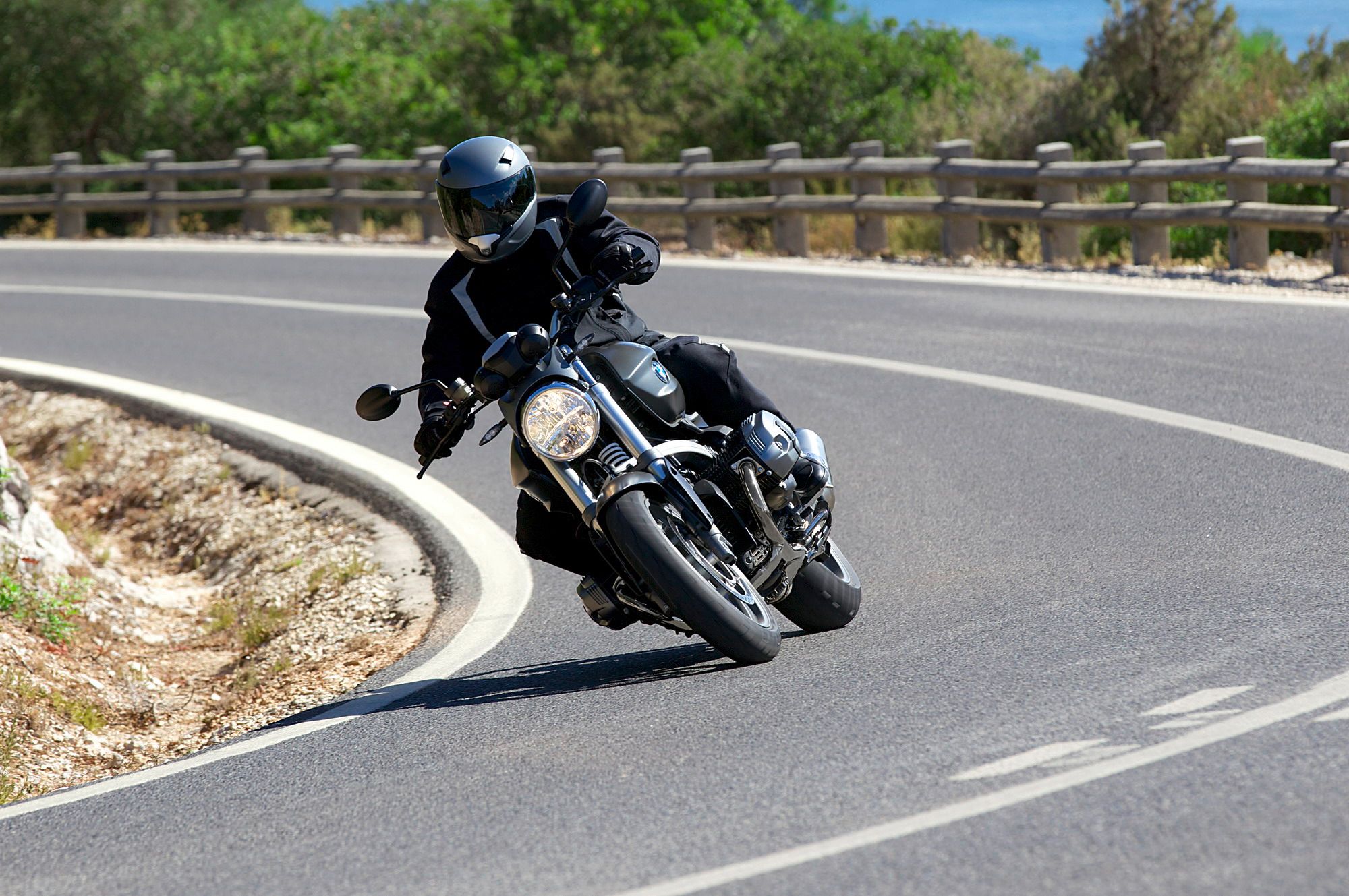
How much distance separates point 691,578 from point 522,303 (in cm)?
131

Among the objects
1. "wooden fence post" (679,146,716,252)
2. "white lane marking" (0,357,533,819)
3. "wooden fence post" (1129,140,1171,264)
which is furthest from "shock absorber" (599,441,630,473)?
"wooden fence post" (679,146,716,252)

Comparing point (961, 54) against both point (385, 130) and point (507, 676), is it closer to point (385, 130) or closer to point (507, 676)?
point (385, 130)

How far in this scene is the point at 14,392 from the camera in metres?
13.2

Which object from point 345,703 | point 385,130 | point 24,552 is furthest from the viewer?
point 385,130

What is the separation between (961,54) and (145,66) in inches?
629

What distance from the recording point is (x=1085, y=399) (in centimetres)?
966

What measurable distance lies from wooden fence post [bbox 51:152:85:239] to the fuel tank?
73.0ft

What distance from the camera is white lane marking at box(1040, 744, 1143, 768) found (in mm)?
4004

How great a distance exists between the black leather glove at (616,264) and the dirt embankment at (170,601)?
2.19 metres

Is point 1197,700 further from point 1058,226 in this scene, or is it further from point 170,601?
point 1058,226

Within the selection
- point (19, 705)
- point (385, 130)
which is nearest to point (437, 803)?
point (19, 705)

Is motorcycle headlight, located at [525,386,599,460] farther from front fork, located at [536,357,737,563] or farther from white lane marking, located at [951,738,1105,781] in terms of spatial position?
white lane marking, located at [951,738,1105,781]

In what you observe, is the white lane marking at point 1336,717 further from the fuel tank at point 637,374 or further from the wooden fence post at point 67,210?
the wooden fence post at point 67,210

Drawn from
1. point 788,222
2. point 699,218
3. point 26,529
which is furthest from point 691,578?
point 699,218
